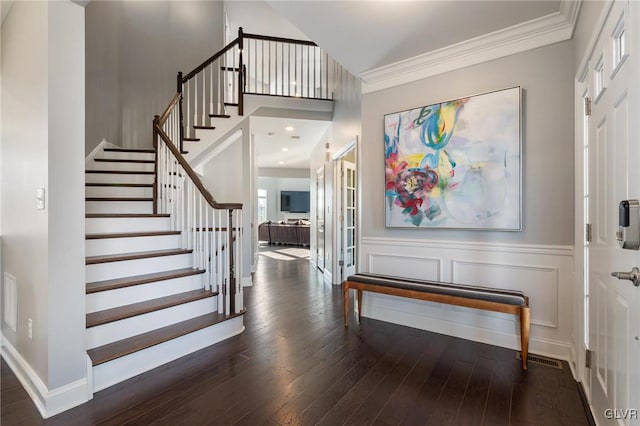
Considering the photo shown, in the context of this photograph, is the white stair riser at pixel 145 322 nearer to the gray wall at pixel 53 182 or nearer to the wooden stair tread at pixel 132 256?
the gray wall at pixel 53 182

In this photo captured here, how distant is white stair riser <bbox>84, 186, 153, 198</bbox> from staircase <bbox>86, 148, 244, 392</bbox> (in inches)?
7.0

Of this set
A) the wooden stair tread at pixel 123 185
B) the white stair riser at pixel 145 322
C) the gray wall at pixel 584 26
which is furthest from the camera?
the wooden stair tread at pixel 123 185

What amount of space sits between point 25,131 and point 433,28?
3.08m

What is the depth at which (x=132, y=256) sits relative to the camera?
275 centimetres

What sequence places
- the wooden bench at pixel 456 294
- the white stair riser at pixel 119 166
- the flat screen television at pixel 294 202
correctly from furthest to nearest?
the flat screen television at pixel 294 202 → the white stair riser at pixel 119 166 → the wooden bench at pixel 456 294

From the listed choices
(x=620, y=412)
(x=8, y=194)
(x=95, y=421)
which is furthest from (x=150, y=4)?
(x=620, y=412)

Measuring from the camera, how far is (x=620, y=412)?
126 cm

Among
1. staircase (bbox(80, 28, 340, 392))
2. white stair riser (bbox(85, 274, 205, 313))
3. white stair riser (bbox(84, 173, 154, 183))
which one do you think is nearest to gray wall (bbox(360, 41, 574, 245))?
staircase (bbox(80, 28, 340, 392))

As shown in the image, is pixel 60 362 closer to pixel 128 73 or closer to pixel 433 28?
pixel 433 28

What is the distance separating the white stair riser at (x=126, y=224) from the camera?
2926 mm

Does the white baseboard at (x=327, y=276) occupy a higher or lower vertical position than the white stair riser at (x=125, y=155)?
lower

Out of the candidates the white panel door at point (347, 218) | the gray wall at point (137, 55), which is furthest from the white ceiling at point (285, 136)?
the gray wall at point (137, 55)

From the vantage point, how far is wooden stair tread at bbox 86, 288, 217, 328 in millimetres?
2192

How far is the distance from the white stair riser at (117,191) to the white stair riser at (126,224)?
852mm
